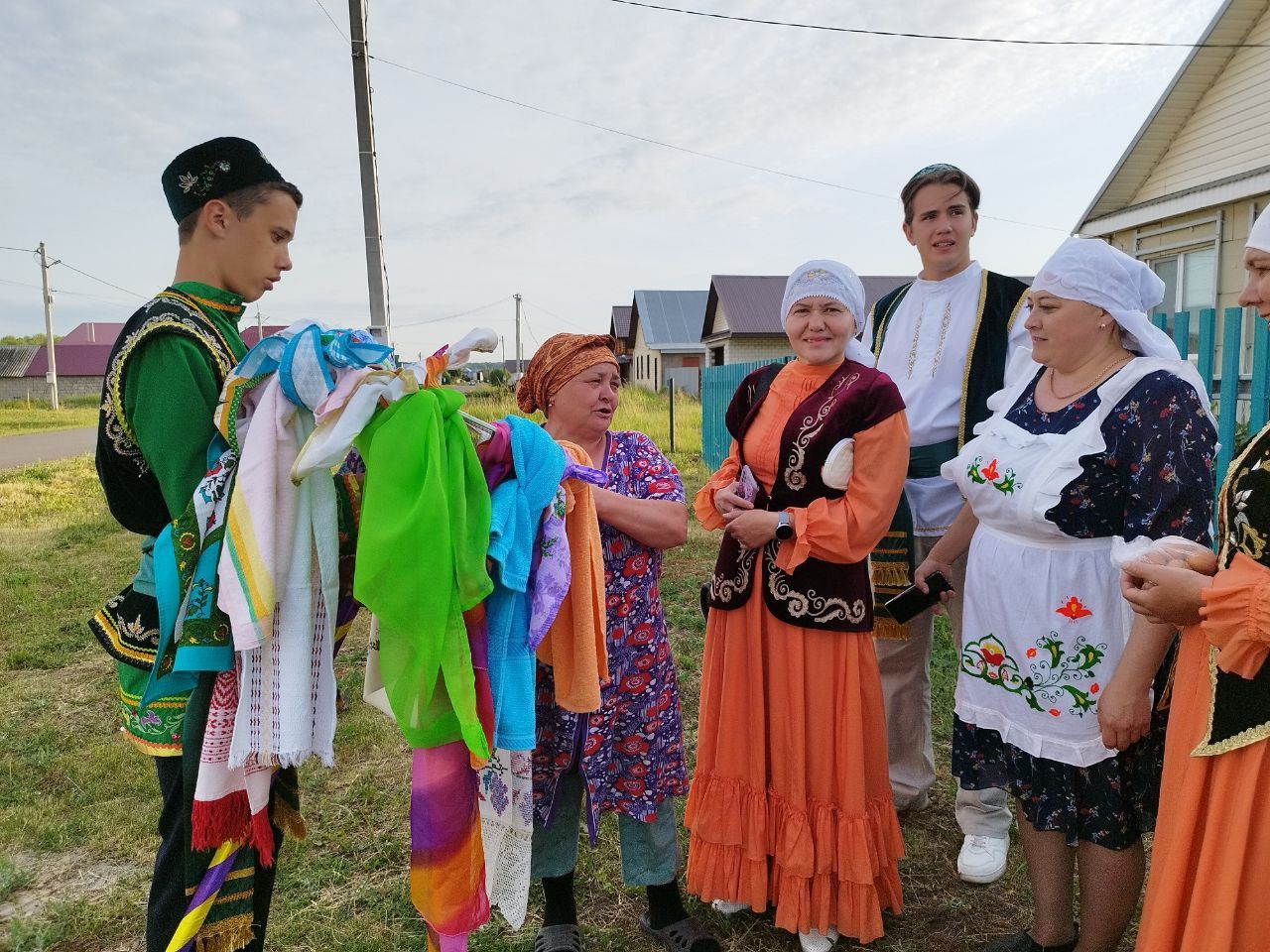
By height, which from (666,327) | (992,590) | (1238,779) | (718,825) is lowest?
(718,825)

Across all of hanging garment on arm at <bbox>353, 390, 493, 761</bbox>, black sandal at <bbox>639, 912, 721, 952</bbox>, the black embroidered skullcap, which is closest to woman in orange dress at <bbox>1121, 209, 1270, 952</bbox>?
black sandal at <bbox>639, 912, 721, 952</bbox>

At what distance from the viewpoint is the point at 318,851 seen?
9.93ft

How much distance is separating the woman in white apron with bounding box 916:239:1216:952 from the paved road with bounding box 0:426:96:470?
15.8 meters

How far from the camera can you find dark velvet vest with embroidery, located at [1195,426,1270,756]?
56.1 inches

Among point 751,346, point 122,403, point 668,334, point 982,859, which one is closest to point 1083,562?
point 982,859

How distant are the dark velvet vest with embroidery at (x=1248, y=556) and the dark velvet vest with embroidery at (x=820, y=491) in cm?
91

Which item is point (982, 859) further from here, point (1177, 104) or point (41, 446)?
point (41, 446)

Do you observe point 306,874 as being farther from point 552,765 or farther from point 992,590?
point 992,590

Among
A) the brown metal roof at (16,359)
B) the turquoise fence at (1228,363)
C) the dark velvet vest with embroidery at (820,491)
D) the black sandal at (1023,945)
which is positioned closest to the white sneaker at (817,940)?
the black sandal at (1023,945)

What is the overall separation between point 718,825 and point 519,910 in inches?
33.1

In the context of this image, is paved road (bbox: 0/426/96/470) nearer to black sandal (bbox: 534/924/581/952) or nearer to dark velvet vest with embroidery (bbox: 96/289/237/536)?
dark velvet vest with embroidery (bbox: 96/289/237/536)

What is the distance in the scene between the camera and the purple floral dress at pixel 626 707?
225cm

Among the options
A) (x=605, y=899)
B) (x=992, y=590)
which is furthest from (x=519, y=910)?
(x=992, y=590)

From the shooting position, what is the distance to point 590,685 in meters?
1.90
